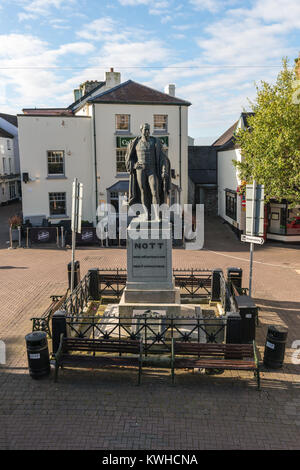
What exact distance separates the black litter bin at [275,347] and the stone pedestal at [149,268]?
2.64 meters

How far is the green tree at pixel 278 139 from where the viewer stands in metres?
18.0

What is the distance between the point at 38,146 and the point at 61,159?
1.68 metres

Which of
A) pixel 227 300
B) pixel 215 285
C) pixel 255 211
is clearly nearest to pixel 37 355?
pixel 227 300

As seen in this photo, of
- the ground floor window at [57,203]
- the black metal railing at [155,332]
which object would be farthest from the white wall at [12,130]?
the black metal railing at [155,332]

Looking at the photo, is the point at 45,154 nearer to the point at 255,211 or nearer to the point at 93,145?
the point at 93,145

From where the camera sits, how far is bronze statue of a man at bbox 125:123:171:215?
11.2m

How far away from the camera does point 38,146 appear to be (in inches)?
1027

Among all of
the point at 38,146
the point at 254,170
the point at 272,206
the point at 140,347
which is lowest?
the point at 140,347

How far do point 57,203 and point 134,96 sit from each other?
8.97 m

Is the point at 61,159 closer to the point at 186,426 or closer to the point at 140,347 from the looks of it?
the point at 140,347

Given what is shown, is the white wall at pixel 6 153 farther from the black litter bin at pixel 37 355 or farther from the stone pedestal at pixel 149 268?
the black litter bin at pixel 37 355

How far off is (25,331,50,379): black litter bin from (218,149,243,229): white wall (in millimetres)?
19169

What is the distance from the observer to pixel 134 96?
88.4ft

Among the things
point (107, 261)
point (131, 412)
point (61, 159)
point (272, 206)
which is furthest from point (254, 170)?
point (131, 412)
